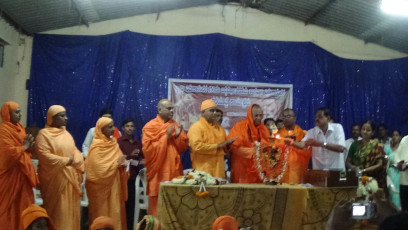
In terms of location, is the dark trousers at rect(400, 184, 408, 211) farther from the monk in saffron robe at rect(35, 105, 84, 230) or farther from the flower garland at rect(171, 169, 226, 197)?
the monk in saffron robe at rect(35, 105, 84, 230)

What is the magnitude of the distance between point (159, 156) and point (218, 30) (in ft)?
11.4

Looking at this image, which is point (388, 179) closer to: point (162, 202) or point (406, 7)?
point (406, 7)

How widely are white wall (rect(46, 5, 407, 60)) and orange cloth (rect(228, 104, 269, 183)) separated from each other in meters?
3.05

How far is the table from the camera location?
4383mm

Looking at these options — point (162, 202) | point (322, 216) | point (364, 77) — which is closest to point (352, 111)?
Result: point (364, 77)

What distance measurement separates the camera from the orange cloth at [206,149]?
5.52m

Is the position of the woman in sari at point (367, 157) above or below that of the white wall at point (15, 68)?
below

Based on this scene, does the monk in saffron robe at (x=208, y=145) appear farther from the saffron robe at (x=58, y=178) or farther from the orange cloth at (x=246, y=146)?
the saffron robe at (x=58, y=178)

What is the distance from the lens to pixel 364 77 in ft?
27.7

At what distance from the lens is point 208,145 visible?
5508 millimetres

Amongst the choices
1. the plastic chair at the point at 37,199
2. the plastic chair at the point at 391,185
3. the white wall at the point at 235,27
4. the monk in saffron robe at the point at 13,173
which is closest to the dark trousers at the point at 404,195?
the plastic chair at the point at 391,185

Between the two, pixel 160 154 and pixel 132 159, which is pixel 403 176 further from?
pixel 132 159

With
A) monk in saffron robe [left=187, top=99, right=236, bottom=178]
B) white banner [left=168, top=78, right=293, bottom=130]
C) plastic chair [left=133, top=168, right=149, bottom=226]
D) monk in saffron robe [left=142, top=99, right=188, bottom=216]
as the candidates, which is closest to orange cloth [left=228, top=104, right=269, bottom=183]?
monk in saffron robe [left=187, top=99, right=236, bottom=178]

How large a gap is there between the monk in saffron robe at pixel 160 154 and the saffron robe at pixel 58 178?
84 centimetres
